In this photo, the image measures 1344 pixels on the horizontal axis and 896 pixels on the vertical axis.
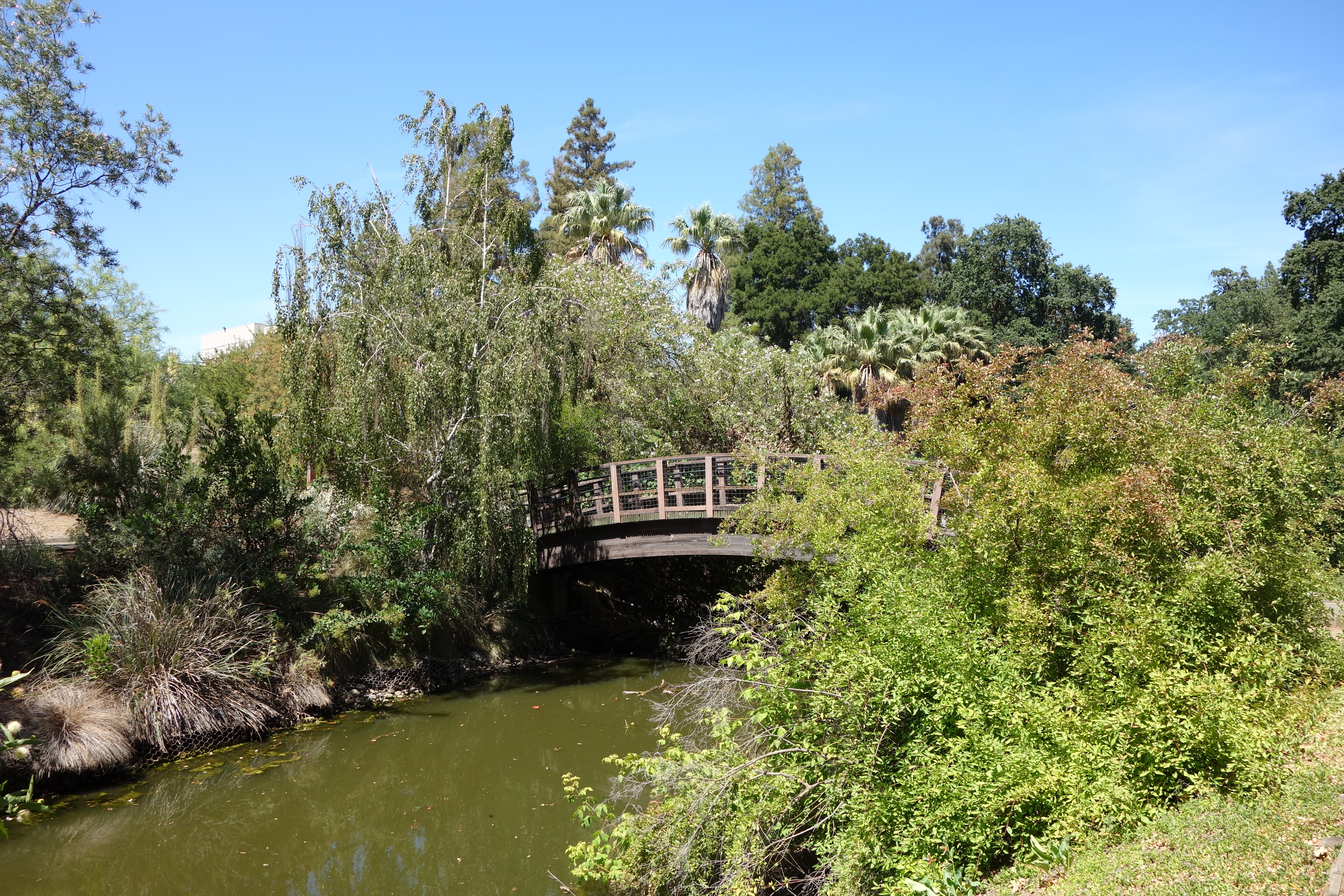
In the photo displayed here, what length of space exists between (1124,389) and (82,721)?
43.9 ft

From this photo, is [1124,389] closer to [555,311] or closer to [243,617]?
[555,311]

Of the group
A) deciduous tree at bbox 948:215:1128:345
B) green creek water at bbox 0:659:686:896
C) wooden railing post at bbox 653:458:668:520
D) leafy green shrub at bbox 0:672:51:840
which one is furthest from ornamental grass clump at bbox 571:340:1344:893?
deciduous tree at bbox 948:215:1128:345

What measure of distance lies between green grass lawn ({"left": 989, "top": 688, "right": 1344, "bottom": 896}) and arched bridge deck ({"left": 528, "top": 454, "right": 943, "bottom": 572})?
805cm

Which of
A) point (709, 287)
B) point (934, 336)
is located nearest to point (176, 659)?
point (709, 287)

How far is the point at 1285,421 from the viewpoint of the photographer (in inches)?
442

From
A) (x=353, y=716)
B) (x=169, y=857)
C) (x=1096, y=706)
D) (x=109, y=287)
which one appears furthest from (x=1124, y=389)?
(x=109, y=287)

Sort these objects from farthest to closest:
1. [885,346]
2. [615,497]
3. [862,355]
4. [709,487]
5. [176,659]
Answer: [862,355] < [885,346] < [615,497] < [709,487] < [176,659]

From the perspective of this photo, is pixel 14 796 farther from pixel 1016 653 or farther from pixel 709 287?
pixel 709 287

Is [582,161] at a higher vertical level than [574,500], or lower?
higher

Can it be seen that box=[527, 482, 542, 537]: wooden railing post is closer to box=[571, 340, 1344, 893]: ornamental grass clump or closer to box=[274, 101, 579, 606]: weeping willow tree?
box=[274, 101, 579, 606]: weeping willow tree

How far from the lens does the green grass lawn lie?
5266 millimetres

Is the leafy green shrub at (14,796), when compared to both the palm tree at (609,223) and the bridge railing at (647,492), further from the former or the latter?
the palm tree at (609,223)

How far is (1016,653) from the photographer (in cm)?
844

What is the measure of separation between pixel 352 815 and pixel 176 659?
3.67 metres
